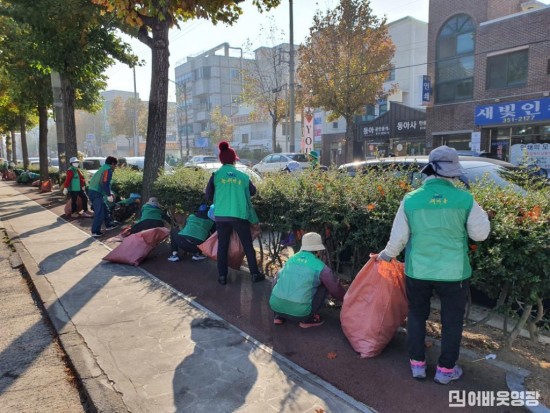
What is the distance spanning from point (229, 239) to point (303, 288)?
1.87 m

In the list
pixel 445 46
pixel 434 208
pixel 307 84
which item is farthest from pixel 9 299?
pixel 445 46

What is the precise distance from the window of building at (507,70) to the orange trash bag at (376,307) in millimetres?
19257

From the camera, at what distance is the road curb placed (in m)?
3.04

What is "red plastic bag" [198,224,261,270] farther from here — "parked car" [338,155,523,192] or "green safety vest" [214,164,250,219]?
"parked car" [338,155,523,192]

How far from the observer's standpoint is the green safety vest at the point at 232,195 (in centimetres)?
532

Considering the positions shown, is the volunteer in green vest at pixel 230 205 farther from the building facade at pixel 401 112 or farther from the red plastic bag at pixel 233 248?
the building facade at pixel 401 112

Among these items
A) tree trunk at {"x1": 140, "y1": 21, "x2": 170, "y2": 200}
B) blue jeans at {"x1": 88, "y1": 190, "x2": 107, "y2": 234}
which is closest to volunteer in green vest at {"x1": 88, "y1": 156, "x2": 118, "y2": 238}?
blue jeans at {"x1": 88, "y1": 190, "x2": 107, "y2": 234}

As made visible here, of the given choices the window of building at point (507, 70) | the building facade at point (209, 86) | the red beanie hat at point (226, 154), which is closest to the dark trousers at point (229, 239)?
the red beanie hat at point (226, 154)

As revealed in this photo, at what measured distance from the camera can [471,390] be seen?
305 centimetres

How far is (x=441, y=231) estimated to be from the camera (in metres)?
3.01

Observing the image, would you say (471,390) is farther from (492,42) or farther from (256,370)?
(492,42)

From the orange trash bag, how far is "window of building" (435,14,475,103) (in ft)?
68.6

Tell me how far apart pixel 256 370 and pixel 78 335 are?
74.6 inches

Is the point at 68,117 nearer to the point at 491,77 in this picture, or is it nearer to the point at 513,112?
the point at 513,112
